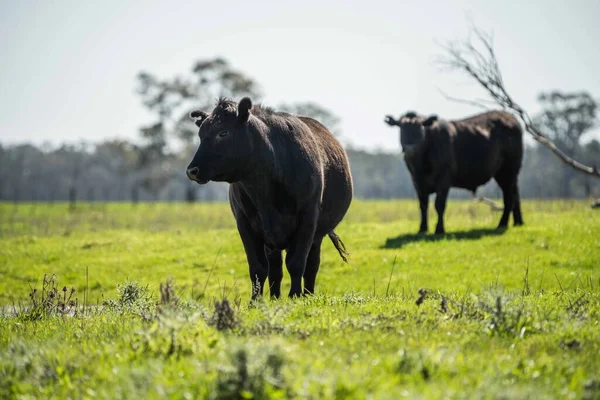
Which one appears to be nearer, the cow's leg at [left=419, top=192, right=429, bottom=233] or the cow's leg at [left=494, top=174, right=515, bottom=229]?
the cow's leg at [left=419, top=192, right=429, bottom=233]

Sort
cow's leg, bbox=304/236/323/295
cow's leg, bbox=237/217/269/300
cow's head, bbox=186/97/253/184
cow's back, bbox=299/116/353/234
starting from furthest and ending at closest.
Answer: cow's leg, bbox=304/236/323/295
cow's back, bbox=299/116/353/234
cow's leg, bbox=237/217/269/300
cow's head, bbox=186/97/253/184

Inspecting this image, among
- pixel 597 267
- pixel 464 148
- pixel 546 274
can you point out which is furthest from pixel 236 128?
pixel 464 148

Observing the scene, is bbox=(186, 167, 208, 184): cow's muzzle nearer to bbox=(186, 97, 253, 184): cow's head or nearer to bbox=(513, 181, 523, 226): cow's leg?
bbox=(186, 97, 253, 184): cow's head

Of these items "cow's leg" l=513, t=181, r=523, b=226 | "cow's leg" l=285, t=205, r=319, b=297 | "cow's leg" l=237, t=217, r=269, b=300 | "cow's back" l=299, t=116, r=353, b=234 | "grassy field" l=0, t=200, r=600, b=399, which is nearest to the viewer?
"grassy field" l=0, t=200, r=600, b=399

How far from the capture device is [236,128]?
9062 mm

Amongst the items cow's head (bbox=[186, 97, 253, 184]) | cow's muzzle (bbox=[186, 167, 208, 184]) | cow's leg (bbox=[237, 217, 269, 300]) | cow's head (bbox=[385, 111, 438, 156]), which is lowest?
cow's leg (bbox=[237, 217, 269, 300])

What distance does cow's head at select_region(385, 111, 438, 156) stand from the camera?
19.9 m

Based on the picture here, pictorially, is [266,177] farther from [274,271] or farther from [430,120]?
[430,120]

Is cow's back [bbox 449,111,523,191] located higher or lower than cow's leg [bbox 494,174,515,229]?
higher

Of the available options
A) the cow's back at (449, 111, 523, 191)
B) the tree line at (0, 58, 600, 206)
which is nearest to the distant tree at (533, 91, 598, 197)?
the tree line at (0, 58, 600, 206)

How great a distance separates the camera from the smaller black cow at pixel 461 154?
66.2 ft

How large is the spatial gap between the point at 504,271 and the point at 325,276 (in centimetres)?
413

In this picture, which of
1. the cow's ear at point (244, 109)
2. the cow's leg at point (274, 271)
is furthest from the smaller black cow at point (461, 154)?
the cow's ear at point (244, 109)

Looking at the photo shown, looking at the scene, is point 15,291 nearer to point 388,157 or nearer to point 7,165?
point 7,165
